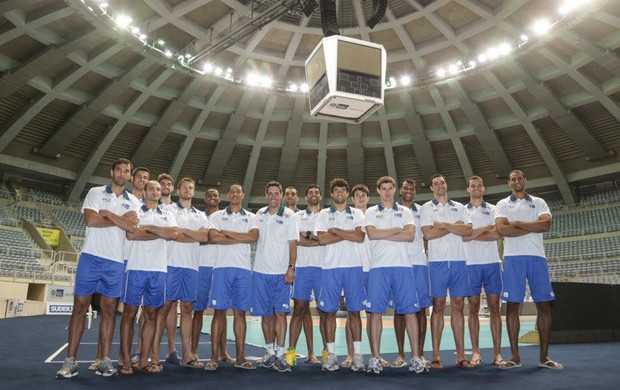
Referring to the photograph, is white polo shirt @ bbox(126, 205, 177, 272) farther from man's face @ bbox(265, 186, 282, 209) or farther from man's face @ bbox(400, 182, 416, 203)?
man's face @ bbox(400, 182, 416, 203)

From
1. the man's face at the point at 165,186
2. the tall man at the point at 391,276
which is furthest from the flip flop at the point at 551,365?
the man's face at the point at 165,186

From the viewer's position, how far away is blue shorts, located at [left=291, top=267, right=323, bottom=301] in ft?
21.3

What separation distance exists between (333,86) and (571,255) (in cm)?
2368

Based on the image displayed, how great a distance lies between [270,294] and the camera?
617cm

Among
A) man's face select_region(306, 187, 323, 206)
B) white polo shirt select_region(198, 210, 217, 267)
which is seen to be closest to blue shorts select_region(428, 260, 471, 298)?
man's face select_region(306, 187, 323, 206)

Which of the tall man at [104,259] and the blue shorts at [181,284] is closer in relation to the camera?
the tall man at [104,259]

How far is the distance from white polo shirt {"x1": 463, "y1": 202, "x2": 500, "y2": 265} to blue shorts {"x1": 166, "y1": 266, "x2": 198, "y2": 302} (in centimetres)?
409

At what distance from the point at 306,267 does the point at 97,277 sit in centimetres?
287

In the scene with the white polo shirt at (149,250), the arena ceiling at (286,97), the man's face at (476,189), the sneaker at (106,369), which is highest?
the arena ceiling at (286,97)

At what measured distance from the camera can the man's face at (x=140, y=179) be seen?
6.06m

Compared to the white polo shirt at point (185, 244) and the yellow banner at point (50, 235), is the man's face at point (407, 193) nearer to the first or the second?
the white polo shirt at point (185, 244)

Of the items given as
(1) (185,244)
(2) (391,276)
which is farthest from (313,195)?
(1) (185,244)

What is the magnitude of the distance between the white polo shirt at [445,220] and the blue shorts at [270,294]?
226 cm

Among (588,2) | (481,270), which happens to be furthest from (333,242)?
(588,2)
